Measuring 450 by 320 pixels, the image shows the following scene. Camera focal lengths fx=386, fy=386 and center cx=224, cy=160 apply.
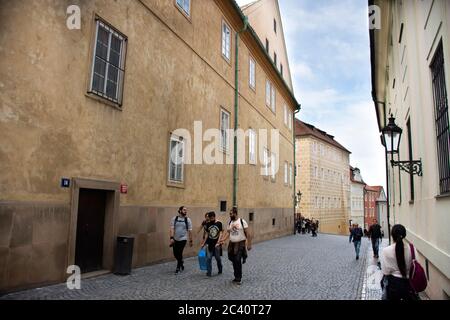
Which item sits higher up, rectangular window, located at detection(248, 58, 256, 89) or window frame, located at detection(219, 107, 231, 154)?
rectangular window, located at detection(248, 58, 256, 89)

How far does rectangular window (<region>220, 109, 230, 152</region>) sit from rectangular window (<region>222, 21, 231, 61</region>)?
2.53 m

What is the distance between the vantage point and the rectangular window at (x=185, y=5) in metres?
12.9

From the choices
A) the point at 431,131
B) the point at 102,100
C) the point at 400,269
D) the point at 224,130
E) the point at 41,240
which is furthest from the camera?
the point at 224,130

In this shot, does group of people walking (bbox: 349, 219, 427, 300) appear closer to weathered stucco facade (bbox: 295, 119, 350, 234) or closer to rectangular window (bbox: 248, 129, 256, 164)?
rectangular window (bbox: 248, 129, 256, 164)

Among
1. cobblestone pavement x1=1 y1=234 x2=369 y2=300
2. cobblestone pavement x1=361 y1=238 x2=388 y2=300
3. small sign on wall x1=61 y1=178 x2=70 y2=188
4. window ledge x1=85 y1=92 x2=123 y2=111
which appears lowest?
cobblestone pavement x1=361 y1=238 x2=388 y2=300

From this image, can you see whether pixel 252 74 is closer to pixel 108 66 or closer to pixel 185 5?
pixel 185 5

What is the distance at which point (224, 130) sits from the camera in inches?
653

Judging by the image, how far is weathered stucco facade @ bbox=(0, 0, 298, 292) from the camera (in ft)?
22.6

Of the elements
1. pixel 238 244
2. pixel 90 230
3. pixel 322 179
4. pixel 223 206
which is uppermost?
pixel 322 179

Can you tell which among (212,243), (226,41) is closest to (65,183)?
(212,243)

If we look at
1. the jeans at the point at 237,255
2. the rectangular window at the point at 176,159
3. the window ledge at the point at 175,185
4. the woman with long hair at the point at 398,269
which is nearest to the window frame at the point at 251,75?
the rectangular window at the point at 176,159

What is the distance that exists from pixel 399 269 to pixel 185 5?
11490mm

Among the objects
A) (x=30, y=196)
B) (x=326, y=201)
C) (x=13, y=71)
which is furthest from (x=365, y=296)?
(x=326, y=201)

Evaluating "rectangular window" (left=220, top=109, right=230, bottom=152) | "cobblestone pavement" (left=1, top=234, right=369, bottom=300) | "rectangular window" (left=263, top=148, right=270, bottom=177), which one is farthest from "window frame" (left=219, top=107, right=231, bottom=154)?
"rectangular window" (left=263, top=148, right=270, bottom=177)
